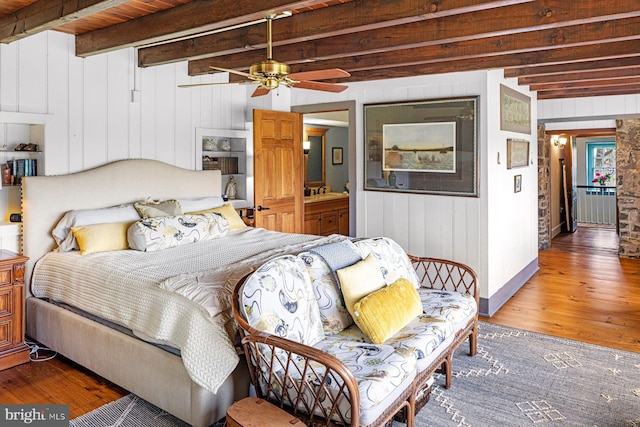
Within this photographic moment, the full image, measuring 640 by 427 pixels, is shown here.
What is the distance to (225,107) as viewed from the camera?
568 centimetres

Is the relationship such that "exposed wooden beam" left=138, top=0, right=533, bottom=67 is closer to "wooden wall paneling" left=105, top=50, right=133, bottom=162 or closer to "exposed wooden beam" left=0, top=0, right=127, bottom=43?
"wooden wall paneling" left=105, top=50, right=133, bottom=162

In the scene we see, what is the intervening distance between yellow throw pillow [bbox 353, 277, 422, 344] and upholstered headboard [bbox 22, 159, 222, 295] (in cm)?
274

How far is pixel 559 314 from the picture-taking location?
473 cm

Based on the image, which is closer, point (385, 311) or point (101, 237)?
point (385, 311)

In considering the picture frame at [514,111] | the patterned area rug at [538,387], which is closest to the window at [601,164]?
the picture frame at [514,111]

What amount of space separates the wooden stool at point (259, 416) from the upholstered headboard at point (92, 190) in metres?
2.67

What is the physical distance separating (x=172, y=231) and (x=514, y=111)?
3778 mm

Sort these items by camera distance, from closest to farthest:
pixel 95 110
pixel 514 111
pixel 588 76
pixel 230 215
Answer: pixel 95 110 → pixel 230 215 → pixel 588 76 → pixel 514 111

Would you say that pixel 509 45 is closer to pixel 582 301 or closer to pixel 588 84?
pixel 588 84

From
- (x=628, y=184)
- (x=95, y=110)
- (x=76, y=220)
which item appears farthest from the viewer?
(x=628, y=184)

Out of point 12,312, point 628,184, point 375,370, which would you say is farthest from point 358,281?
point 628,184

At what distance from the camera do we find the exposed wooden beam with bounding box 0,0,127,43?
2.81 meters

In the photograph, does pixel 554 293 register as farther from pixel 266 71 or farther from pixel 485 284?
pixel 266 71

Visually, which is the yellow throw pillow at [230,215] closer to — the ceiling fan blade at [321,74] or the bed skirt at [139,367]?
the bed skirt at [139,367]
